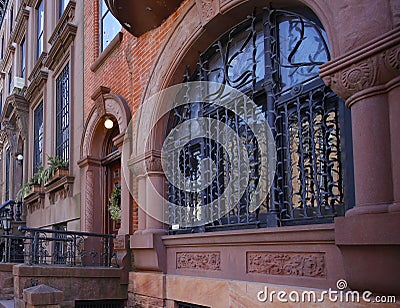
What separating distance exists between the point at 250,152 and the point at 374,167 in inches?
82.6

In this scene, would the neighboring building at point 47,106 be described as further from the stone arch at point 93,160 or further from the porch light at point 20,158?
the stone arch at point 93,160

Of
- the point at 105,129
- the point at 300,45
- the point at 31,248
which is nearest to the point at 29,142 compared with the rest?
the point at 105,129


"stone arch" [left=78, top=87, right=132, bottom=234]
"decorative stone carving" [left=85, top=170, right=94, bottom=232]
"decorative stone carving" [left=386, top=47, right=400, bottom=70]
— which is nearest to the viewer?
"decorative stone carving" [left=386, top=47, right=400, bottom=70]

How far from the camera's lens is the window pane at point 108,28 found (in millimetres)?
9484

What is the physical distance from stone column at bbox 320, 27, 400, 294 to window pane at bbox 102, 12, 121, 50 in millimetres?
6431

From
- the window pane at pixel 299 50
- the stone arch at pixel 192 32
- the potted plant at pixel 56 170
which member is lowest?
the potted plant at pixel 56 170

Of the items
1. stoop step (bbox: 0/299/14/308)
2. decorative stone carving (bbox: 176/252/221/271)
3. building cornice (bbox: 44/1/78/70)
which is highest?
building cornice (bbox: 44/1/78/70)

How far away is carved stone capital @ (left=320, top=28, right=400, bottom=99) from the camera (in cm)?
358

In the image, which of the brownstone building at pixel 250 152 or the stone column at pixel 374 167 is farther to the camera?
the brownstone building at pixel 250 152

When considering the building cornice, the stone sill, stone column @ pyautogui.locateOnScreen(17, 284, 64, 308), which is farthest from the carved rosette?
the building cornice

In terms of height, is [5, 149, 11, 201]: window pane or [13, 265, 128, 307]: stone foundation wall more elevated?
[5, 149, 11, 201]: window pane

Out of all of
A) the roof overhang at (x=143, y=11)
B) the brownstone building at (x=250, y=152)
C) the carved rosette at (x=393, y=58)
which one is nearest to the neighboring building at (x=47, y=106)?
the brownstone building at (x=250, y=152)

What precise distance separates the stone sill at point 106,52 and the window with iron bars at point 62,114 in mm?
2690

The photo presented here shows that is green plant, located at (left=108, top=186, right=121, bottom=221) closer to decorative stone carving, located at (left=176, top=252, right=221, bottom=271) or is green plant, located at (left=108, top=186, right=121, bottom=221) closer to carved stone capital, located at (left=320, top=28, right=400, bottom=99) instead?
decorative stone carving, located at (left=176, top=252, right=221, bottom=271)
